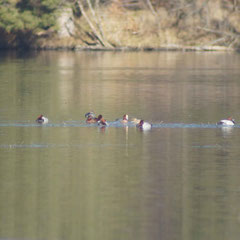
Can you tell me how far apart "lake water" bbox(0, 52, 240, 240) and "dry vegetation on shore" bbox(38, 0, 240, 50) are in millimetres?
28920

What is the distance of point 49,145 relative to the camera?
64.4 feet

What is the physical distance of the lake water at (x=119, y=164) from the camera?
42.4 ft

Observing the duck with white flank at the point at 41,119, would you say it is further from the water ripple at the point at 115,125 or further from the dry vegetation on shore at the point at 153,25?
the dry vegetation on shore at the point at 153,25

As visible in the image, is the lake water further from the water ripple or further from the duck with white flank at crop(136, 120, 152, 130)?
the duck with white flank at crop(136, 120, 152, 130)

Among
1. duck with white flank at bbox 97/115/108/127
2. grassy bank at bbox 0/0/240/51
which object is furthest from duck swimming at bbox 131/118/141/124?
grassy bank at bbox 0/0/240/51

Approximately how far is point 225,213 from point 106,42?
51.7 metres

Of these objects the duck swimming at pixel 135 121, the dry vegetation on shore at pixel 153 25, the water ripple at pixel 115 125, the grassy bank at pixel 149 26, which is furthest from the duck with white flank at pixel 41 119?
the dry vegetation on shore at pixel 153 25

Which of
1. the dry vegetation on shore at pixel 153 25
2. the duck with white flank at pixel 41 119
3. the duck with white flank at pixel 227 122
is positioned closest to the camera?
the duck with white flank at pixel 227 122

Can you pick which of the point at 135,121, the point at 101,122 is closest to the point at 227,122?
the point at 135,121

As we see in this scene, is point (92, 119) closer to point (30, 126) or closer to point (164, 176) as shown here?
point (30, 126)

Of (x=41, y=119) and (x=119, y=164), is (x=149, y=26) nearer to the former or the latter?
(x=41, y=119)

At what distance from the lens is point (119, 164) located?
57.2ft

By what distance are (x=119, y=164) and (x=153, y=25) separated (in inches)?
1932

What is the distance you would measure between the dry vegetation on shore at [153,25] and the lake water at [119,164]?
94.9ft
